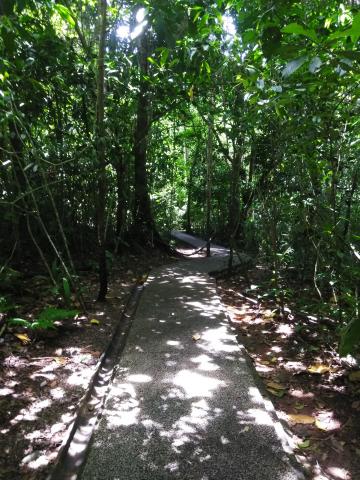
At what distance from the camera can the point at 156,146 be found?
433 inches

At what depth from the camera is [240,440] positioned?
106 inches

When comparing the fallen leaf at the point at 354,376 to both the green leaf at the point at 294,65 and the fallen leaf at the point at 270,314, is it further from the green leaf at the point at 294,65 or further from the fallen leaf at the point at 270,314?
the green leaf at the point at 294,65

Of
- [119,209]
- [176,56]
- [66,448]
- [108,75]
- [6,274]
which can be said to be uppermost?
[108,75]

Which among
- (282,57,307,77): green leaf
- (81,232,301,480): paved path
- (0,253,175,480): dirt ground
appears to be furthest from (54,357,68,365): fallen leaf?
(282,57,307,77): green leaf

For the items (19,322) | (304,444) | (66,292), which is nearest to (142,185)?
(66,292)

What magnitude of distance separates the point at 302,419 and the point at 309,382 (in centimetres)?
69

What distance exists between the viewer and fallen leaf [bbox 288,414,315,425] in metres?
3.16

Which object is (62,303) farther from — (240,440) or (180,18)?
(180,18)

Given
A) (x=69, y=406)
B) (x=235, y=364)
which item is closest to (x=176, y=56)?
(x=235, y=364)

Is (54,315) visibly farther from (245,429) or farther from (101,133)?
(245,429)

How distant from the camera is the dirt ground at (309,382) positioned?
277cm

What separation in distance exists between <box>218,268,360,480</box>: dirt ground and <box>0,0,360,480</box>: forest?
5cm

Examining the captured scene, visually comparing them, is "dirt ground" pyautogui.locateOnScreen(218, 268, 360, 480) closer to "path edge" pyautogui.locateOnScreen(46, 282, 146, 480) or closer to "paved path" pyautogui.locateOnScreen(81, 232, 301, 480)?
"paved path" pyautogui.locateOnScreen(81, 232, 301, 480)

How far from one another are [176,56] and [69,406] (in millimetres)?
3478
